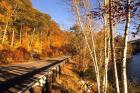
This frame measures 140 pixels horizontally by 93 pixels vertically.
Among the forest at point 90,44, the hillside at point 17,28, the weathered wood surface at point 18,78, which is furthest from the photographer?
the hillside at point 17,28

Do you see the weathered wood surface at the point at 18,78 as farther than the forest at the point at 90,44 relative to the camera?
Yes

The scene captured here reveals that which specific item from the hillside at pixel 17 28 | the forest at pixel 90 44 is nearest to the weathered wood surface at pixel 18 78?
the forest at pixel 90 44

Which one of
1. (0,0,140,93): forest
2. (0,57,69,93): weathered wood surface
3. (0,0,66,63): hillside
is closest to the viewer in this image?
(0,0,140,93): forest

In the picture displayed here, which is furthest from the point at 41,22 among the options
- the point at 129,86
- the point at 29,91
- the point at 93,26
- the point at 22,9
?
the point at 29,91

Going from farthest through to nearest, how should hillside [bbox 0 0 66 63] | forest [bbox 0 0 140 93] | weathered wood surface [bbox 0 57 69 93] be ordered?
hillside [bbox 0 0 66 63] < weathered wood surface [bbox 0 57 69 93] < forest [bbox 0 0 140 93]

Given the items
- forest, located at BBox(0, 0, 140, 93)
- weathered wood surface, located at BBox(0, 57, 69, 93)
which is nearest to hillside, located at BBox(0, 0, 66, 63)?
forest, located at BBox(0, 0, 140, 93)

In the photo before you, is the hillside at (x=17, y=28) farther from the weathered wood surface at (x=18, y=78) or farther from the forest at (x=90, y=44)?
the weathered wood surface at (x=18, y=78)

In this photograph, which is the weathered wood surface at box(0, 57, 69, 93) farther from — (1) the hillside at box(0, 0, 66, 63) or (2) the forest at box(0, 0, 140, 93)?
(1) the hillside at box(0, 0, 66, 63)

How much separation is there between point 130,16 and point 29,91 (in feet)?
23.0

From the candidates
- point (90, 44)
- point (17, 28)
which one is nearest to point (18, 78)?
point (90, 44)

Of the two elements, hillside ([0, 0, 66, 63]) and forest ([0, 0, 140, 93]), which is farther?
hillside ([0, 0, 66, 63])

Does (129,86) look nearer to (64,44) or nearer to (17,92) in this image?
(17,92)

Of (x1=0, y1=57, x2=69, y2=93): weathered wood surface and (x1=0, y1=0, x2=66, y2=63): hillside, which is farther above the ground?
(x1=0, y1=0, x2=66, y2=63): hillside

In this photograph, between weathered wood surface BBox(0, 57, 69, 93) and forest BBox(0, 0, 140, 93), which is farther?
weathered wood surface BBox(0, 57, 69, 93)
